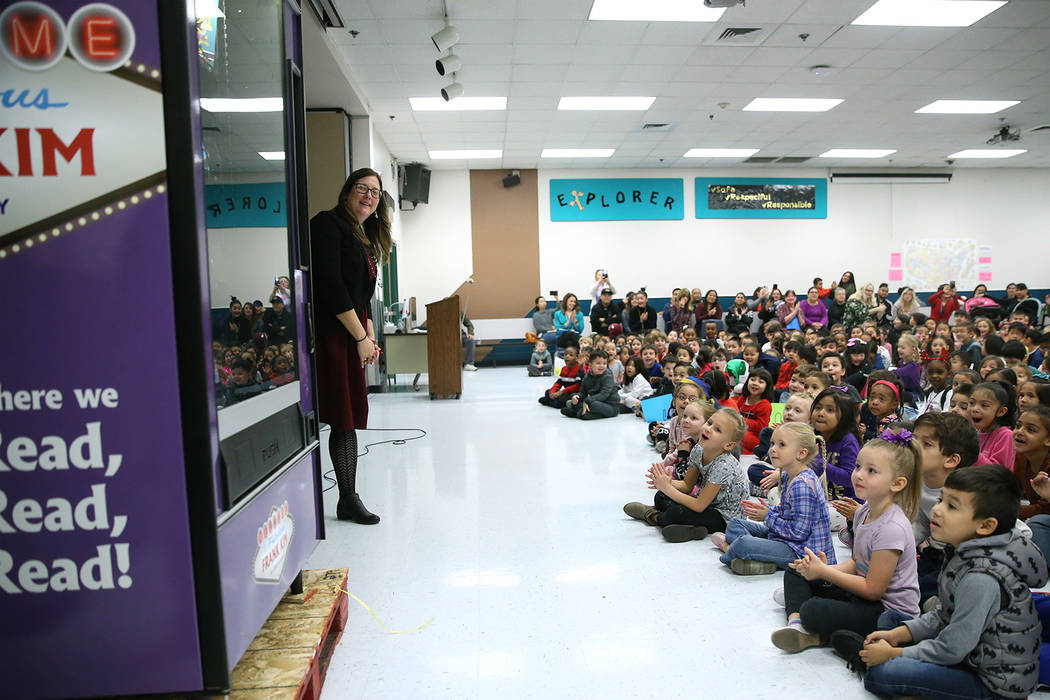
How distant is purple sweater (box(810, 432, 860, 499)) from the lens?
3084 millimetres

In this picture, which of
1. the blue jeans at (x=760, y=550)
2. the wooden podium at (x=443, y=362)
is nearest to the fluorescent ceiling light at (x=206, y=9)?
the blue jeans at (x=760, y=550)

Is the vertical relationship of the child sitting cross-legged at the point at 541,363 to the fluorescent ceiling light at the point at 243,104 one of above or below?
below

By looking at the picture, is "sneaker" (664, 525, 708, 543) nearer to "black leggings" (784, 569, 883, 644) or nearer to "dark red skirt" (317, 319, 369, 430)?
"black leggings" (784, 569, 883, 644)

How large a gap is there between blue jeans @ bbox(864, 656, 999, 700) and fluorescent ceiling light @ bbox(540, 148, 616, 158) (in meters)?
9.34

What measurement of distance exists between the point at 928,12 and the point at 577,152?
558 centimetres

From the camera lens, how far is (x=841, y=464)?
123 inches

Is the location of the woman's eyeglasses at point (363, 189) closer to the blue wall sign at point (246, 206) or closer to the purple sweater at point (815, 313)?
the blue wall sign at point (246, 206)

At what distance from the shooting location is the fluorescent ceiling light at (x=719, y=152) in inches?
414

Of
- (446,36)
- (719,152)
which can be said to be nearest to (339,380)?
(446,36)

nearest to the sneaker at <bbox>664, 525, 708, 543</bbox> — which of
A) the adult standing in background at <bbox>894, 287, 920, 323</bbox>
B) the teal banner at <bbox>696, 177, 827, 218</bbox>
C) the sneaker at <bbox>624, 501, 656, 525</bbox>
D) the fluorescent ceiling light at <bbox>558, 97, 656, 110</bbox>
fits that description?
the sneaker at <bbox>624, 501, 656, 525</bbox>

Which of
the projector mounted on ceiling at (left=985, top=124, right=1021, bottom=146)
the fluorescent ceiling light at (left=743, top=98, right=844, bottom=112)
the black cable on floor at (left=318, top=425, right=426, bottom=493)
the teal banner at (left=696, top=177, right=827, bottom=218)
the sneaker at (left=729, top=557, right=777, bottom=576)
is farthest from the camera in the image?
the teal banner at (left=696, top=177, right=827, bottom=218)

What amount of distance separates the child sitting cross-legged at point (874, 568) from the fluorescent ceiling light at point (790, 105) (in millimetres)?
6890

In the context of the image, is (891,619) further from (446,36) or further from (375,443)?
(446,36)

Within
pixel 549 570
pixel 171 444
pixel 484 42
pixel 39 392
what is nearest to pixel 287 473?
pixel 171 444
